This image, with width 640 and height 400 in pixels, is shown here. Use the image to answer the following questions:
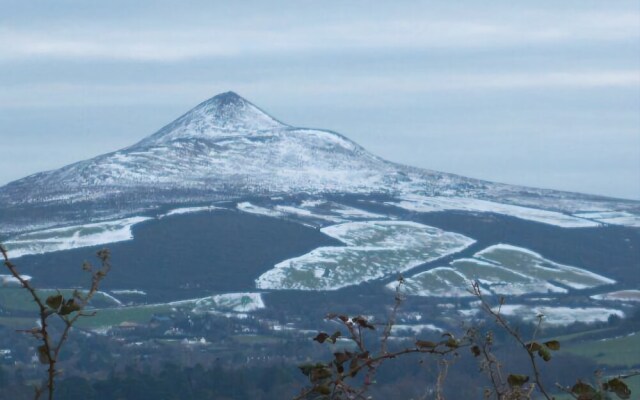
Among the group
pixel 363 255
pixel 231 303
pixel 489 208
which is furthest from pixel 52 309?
pixel 489 208

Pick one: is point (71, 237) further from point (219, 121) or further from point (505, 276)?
point (219, 121)

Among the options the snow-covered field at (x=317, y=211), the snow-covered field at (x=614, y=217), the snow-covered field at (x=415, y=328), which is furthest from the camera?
the snow-covered field at (x=614, y=217)

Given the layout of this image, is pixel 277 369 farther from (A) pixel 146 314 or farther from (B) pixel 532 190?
(B) pixel 532 190

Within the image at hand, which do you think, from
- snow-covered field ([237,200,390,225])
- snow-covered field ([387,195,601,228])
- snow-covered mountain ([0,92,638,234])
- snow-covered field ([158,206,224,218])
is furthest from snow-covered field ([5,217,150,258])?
snow-covered field ([387,195,601,228])

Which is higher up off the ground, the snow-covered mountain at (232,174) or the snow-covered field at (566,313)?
the snow-covered mountain at (232,174)

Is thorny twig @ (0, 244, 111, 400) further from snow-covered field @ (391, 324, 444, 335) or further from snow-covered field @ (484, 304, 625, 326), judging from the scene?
snow-covered field @ (484, 304, 625, 326)

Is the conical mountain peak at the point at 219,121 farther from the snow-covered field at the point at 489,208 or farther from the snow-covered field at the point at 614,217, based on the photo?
the snow-covered field at the point at 614,217

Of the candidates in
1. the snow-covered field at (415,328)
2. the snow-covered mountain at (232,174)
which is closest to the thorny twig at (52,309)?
the snow-covered field at (415,328)
